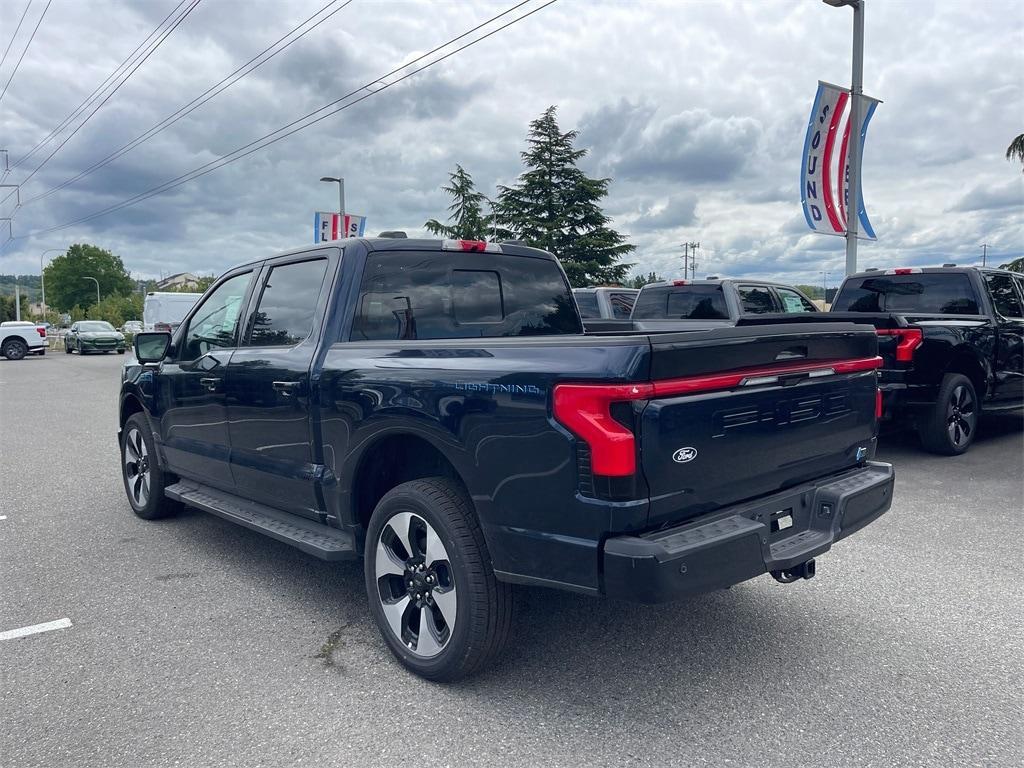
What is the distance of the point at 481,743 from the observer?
2.84 m

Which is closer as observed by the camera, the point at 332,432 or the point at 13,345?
the point at 332,432

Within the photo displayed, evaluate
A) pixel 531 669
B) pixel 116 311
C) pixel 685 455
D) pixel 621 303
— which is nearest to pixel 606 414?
pixel 685 455

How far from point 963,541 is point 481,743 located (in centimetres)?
382

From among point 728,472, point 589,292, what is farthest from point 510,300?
point 589,292

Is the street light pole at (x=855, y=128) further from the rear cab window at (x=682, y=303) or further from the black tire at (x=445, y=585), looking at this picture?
the black tire at (x=445, y=585)

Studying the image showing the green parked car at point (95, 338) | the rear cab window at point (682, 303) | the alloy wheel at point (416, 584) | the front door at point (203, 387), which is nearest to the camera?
the alloy wheel at point (416, 584)

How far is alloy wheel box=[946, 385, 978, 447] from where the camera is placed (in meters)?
7.74

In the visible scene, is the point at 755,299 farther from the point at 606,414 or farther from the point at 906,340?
the point at 606,414

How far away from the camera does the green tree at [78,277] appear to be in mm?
110062

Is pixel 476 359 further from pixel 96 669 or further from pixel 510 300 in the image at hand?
pixel 96 669

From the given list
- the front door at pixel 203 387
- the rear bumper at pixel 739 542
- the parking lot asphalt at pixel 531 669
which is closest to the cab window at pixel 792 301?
the parking lot asphalt at pixel 531 669

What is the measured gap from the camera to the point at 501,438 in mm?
2910

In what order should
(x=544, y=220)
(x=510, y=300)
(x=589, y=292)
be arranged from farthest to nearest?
(x=544, y=220)
(x=589, y=292)
(x=510, y=300)

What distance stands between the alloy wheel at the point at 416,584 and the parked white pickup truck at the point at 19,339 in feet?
116
